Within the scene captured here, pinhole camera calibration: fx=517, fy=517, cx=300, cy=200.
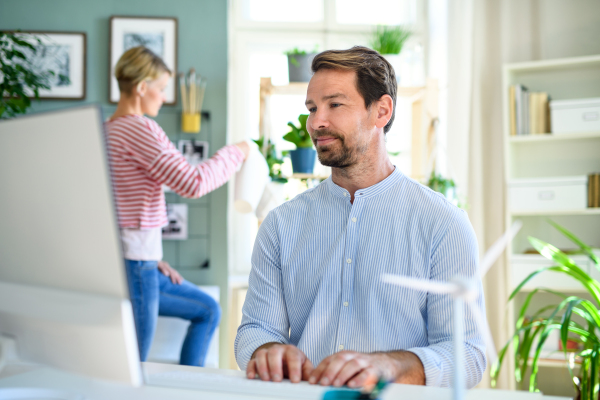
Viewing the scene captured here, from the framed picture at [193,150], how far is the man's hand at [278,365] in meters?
2.04

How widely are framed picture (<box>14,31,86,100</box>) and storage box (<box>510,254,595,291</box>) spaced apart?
2525 mm

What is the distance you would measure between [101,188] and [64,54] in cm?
256

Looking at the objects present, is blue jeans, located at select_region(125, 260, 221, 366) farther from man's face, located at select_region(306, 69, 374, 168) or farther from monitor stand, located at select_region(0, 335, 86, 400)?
monitor stand, located at select_region(0, 335, 86, 400)

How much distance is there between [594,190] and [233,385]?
2.56m

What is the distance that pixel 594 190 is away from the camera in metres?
2.69

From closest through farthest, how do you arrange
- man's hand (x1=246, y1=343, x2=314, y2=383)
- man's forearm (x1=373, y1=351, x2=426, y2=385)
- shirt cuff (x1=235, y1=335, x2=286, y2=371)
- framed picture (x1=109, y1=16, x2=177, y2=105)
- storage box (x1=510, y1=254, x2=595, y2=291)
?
man's hand (x1=246, y1=343, x2=314, y2=383) < man's forearm (x1=373, y1=351, x2=426, y2=385) < shirt cuff (x1=235, y1=335, x2=286, y2=371) < storage box (x1=510, y1=254, x2=595, y2=291) < framed picture (x1=109, y1=16, x2=177, y2=105)

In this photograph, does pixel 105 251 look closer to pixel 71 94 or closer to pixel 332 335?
pixel 332 335

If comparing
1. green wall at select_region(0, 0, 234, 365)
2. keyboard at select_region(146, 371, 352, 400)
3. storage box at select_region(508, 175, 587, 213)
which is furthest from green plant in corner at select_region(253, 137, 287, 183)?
keyboard at select_region(146, 371, 352, 400)

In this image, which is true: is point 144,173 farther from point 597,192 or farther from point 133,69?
point 597,192

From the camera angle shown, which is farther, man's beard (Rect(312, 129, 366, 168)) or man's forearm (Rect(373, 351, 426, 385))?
man's beard (Rect(312, 129, 366, 168))

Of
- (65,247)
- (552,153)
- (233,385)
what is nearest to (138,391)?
(233,385)

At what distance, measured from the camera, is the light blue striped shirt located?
1176 mm

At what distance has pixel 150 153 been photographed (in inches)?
69.4

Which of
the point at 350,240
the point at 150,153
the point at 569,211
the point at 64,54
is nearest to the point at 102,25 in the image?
the point at 64,54
